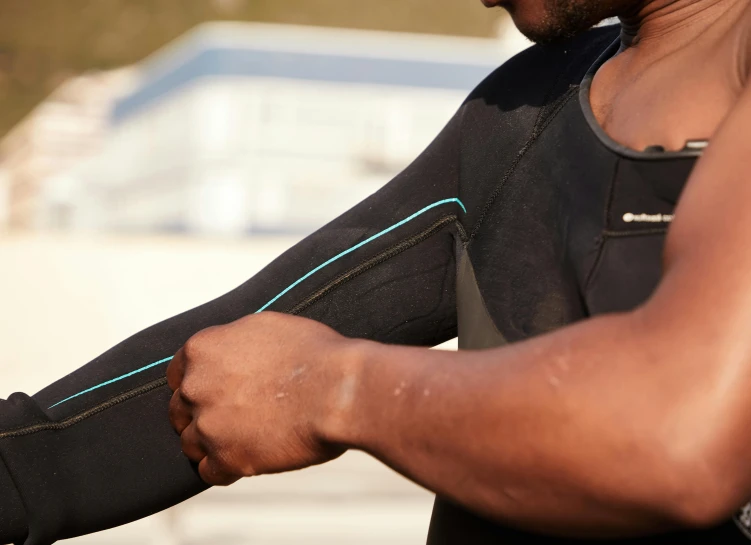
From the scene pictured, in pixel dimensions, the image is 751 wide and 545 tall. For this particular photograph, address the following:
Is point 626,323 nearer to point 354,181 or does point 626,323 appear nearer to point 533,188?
point 533,188

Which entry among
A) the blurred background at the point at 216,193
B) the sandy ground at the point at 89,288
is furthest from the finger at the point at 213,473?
the sandy ground at the point at 89,288

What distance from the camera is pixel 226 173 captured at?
18281mm

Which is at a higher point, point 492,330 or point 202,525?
point 492,330

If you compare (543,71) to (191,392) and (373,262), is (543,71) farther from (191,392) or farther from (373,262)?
(191,392)

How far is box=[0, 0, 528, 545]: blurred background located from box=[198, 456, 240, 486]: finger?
12.5 ft

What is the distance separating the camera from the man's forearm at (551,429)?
72 centimetres

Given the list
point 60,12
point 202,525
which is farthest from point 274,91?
point 60,12

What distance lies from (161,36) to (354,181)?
62144 millimetres

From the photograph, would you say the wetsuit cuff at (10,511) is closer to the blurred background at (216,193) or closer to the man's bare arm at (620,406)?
the man's bare arm at (620,406)

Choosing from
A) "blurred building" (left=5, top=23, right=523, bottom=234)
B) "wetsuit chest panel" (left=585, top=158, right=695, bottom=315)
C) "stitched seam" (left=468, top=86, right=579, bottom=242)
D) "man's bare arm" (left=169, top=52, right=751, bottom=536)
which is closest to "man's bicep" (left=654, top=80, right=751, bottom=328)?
"man's bare arm" (left=169, top=52, right=751, bottom=536)

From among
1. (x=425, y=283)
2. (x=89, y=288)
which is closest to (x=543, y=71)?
(x=425, y=283)

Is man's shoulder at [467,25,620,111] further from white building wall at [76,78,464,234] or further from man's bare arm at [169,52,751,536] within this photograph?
white building wall at [76,78,464,234]

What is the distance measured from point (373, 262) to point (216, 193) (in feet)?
56.2

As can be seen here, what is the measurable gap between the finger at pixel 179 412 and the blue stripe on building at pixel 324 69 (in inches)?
705
